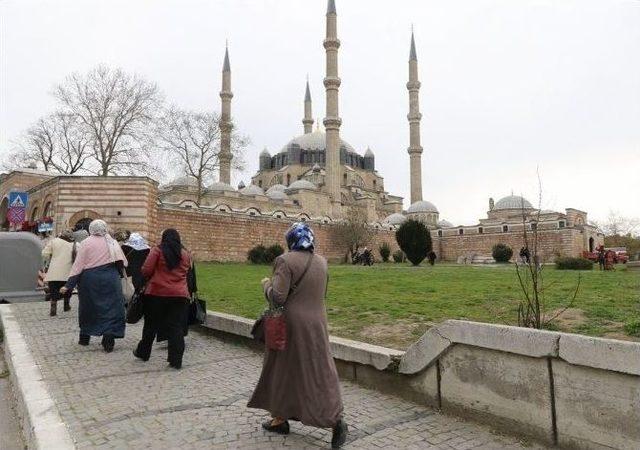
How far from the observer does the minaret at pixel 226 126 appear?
32666 millimetres

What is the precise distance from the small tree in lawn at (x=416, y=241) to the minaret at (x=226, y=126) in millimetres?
14738

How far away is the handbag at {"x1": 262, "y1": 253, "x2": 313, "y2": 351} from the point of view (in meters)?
3.11

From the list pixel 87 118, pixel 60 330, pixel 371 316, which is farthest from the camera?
pixel 87 118

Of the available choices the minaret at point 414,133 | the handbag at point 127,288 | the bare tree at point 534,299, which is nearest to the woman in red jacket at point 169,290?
the handbag at point 127,288

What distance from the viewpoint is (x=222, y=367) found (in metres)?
5.11

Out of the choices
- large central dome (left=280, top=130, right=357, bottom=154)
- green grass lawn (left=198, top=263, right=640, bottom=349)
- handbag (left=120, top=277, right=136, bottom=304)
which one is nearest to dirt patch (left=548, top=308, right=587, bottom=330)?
green grass lawn (left=198, top=263, right=640, bottom=349)

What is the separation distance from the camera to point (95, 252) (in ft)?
18.7

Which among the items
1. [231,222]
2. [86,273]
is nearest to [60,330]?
[86,273]

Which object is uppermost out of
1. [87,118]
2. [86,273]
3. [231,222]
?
[87,118]

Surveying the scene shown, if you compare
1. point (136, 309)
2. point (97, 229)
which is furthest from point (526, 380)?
point (97, 229)

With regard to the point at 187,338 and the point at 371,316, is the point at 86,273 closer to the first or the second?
the point at 187,338

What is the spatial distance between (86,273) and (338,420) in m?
3.89

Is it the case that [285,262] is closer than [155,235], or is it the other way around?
[285,262]

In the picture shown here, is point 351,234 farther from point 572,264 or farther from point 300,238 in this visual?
point 300,238
